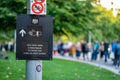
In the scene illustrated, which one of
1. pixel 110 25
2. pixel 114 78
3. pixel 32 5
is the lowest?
pixel 110 25

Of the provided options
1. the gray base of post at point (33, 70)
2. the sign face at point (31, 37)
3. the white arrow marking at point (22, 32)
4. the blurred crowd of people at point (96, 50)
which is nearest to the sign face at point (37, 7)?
the sign face at point (31, 37)

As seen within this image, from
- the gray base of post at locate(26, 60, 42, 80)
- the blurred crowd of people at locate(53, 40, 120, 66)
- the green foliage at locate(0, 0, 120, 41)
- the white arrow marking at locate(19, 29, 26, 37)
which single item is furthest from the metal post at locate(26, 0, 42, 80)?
Result: the blurred crowd of people at locate(53, 40, 120, 66)

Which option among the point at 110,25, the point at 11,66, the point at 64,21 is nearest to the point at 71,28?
the point at 64,21

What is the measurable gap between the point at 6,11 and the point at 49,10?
2889 mm

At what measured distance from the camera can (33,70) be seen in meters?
9.62

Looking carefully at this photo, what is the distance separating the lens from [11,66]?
18.8 m

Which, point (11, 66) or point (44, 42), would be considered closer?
point (44, 42)

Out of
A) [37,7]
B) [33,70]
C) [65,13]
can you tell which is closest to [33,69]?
[33,70]

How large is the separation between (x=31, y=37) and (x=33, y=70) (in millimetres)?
703

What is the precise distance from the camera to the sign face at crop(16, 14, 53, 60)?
9.66 meters

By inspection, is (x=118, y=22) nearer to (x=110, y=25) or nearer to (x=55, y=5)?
(x=110, y=25)

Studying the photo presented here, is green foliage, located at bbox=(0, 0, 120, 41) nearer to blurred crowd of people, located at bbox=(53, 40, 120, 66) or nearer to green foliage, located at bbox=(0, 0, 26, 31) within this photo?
green foliage, located at bbox=(0, 0, 26, 31)

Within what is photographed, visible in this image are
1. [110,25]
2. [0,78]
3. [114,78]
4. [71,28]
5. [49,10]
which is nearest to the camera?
[0,78]

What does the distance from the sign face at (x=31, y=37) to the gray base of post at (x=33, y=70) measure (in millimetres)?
116
